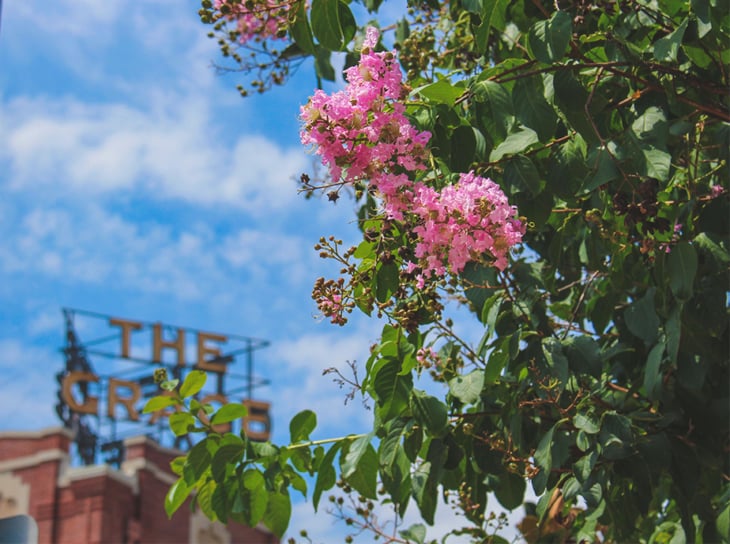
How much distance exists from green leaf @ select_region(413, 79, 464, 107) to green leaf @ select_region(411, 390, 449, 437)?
2.94ft

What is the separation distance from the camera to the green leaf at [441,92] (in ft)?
8.36

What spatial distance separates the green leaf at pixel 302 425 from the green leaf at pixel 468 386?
0.48 m

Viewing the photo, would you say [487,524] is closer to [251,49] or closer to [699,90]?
[699,90]

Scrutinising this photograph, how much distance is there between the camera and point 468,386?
321 cm

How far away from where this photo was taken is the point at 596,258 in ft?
10.4

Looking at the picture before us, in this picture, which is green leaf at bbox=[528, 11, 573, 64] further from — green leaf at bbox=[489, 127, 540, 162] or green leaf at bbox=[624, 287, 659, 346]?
green leaf at bbox=[624, 287, 659, 346]

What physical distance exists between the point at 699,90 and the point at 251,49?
157 cm

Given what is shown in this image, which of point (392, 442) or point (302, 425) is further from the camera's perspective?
point (302, 425)

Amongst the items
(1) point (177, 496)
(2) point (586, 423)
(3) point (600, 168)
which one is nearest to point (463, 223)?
(3) point (600, 168)

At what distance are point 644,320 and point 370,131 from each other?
1.05 metres

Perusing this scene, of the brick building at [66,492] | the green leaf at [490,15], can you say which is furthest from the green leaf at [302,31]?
the brick building at [66,492]

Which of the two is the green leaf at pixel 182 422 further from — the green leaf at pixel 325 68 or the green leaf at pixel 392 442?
the green leaf at pixel 325 68

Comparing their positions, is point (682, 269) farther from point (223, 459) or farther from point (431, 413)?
point (223, 459)

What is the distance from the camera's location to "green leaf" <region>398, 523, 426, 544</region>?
3.70 metres
